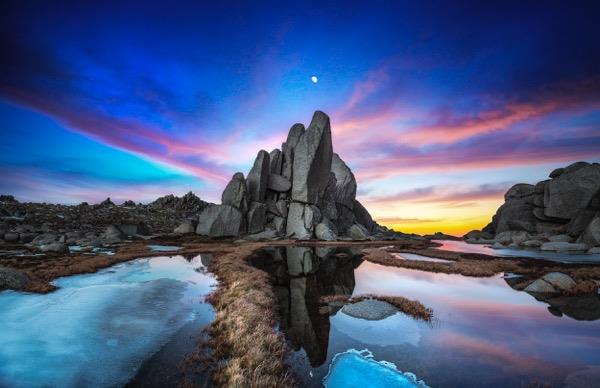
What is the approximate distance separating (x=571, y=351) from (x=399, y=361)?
314 inches

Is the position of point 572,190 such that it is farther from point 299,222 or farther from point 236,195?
point 236,195

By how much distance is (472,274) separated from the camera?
3350 centimetres

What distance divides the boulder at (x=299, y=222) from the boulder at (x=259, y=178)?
8801 millimetres

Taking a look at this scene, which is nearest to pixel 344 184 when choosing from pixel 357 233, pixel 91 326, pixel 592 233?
pixel 357 233

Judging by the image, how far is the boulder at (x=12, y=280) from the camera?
20188mm

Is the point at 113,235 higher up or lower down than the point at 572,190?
lower down

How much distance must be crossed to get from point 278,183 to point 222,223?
63.2ft

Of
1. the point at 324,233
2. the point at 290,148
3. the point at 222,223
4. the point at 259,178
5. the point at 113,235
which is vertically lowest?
the point at 113,235

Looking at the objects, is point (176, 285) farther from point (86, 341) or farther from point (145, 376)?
point (145, 376)

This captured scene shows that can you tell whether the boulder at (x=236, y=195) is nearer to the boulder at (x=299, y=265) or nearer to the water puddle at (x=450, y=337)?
the boulder at (x=299, y=265)

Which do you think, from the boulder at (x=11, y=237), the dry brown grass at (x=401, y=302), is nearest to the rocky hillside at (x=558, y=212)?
the dry brown grass at (x=401, y=302)

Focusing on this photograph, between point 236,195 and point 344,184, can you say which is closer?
point 236,195

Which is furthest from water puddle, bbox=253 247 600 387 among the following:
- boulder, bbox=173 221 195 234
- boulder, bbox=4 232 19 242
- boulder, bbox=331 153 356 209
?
boulder, bbox=331 153 356 209

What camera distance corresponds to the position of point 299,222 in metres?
76.6
